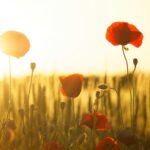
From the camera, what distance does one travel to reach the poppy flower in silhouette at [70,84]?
148cm

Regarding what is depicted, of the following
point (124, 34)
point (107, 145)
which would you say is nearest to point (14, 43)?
point (124, 34)

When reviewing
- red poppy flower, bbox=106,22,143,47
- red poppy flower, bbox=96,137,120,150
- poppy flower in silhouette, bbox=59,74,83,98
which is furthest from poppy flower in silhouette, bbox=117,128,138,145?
red poppy flower, bbox=106,22,143,47

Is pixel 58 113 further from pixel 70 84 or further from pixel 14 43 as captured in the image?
pixel 14 43

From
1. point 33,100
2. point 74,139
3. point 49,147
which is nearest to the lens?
point 49,147

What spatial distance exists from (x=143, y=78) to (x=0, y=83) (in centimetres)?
63

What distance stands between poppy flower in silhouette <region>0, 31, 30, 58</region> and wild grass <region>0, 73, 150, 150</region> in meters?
0.17

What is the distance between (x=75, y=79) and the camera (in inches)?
59.1

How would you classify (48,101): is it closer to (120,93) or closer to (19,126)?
(19,126)

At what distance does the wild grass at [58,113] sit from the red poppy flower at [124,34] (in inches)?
6.0

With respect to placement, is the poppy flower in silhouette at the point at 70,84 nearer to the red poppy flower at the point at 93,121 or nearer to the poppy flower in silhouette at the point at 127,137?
the red poppy flower at the point at 93,121

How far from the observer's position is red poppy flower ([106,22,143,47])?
66.5 inches

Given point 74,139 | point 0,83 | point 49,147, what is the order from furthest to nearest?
point 0,83, point 74,139, point 49,147

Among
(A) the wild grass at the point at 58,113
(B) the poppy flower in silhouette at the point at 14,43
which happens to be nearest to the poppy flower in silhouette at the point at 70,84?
(A) the wild grass at the point at 58,113

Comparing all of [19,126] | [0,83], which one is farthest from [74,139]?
[0,83]
